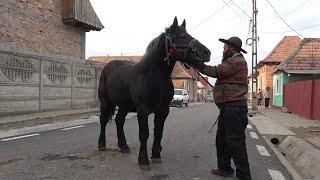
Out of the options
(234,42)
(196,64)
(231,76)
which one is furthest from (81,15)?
(231,76)

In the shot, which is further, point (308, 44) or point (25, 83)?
point (308, 44)

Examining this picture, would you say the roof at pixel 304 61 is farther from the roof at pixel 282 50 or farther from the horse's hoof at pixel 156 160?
the horse's hoof at pixel 156 160

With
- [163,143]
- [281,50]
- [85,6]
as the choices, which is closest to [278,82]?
[281,50]

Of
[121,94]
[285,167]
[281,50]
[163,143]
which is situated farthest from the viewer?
[281,50]

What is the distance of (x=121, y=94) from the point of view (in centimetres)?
844

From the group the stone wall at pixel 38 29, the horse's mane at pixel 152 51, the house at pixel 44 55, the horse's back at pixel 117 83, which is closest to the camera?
the horse's mane at pixel 152 51

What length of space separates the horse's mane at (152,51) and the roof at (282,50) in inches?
1546

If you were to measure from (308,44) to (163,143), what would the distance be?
2565cm

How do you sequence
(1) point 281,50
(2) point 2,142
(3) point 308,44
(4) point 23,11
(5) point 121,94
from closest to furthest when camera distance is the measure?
1. (5) point 121,94
2. (2) point 2,142
3. (4) point 23,11
4. (3) point 308,44
5. (1) point 281,50

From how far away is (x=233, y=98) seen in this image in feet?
21.1

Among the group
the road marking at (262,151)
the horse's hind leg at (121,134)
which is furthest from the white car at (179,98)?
the horse's hind leg at (121,134)

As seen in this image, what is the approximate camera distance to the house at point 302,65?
30359mm

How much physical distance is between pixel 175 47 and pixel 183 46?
0.39ft

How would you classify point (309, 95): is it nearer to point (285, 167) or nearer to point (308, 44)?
point (308, 44)
